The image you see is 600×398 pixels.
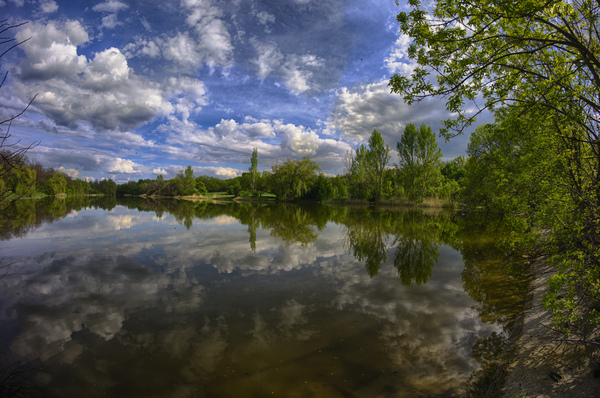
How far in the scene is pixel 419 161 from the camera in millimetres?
43844

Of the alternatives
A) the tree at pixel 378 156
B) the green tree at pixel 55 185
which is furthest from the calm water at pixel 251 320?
the green tree at pixel 55 185

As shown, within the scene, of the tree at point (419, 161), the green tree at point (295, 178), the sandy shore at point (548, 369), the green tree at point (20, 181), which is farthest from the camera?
the green tree at point (295, 178)

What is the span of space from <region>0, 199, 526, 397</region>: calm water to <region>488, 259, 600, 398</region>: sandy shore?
405 mm

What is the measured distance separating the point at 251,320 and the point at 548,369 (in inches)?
186

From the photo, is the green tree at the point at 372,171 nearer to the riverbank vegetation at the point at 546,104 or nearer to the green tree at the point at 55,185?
the riverbank vegetation at the point at 546,104

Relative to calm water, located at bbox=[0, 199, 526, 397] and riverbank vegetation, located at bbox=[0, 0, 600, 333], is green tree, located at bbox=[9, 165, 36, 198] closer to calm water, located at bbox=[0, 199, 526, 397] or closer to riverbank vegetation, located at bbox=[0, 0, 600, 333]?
riverbank vegetation, located at bbox=[0, 0, 600, 333]

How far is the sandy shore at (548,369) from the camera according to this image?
326 cm

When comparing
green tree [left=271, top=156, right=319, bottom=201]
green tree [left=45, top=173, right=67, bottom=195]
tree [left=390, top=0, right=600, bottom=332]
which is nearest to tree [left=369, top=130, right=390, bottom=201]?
green tree [left=271, top=156, right=319, bottom=201]

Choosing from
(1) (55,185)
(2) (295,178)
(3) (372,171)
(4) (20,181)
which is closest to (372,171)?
(3) (372,171)

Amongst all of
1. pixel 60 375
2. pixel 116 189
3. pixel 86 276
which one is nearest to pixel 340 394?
pixel 60 375

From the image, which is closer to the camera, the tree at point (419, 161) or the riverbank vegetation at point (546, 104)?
the riverbank vegetation at point (546, 104)

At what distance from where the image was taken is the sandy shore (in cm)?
326

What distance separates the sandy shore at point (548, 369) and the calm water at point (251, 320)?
405 millimetres

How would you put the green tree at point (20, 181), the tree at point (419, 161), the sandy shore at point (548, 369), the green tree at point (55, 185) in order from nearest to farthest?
1. the sandy shore at point (548, 369)
2. the green tree at point (20, 181)
3. the tree at point (419, 161)
4. the green tree at point (55, 185)
